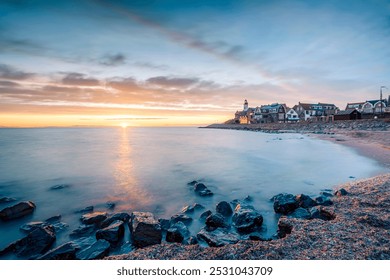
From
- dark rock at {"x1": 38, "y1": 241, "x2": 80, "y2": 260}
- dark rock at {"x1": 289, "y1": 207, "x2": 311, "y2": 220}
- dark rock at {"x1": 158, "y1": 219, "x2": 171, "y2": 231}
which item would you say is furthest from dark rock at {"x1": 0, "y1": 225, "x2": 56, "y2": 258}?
dark rock at {"x1": 289, "y1": 207, "x2": 311, "y2": 220}

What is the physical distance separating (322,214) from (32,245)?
22.2ft

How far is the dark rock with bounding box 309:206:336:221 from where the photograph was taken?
4.68m

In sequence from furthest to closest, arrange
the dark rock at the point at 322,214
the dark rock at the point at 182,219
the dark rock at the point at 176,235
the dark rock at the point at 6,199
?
the dark rock at the point at 6,199 → the dark rock at the point at 182,219 → the dark rock at the point at 322,214 → the dark rock at the point at 176,235

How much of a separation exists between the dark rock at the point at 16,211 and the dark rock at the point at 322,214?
27.7 feet

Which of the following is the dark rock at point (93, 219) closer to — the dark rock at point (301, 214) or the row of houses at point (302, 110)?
the dark rock at point (301, 214)

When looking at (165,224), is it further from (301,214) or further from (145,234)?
(301,214)

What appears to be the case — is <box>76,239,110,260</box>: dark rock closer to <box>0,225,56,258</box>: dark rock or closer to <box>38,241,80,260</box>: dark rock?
<box>38,241,80,260</box>: dark rock

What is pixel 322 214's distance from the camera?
15.9ft

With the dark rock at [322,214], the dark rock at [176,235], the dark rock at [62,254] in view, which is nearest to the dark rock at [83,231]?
the dark rock at [62,254]

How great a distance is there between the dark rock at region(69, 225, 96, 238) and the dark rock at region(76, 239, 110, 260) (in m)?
1.21

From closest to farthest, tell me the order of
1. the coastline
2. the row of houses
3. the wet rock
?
the coastline → the wet rock → the row of houses

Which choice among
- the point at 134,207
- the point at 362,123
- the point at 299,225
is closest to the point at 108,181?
the point at 134,207

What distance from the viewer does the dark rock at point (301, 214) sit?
16.2 ft

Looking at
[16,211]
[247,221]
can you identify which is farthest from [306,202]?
[16,211]
